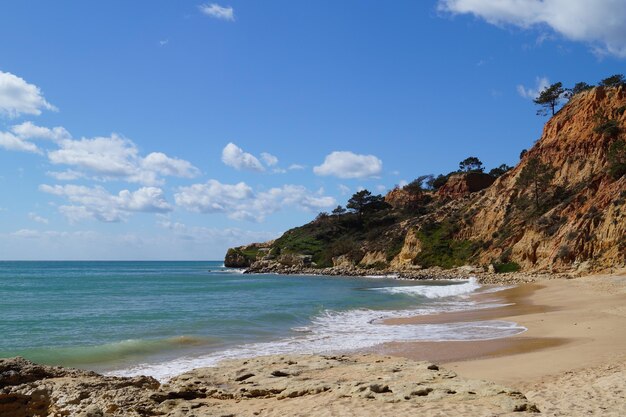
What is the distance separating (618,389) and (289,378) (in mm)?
5624

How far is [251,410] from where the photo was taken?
25.1 feet

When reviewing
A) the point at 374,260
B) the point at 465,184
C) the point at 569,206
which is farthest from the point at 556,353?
the point at 465,184

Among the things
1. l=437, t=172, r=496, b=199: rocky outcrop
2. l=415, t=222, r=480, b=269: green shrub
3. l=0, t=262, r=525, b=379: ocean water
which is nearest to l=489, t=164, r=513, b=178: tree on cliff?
l=437, t=172, r=496, b=199: rocky outcrop

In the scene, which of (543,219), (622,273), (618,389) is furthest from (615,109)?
(618,389)

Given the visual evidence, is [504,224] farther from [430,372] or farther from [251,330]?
[430,372]

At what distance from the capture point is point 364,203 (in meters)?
110

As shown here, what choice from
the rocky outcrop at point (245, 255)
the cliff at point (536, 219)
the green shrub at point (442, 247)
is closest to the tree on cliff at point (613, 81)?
the cliff at point (536, 219)

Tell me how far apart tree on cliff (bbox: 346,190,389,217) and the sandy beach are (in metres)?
96.5

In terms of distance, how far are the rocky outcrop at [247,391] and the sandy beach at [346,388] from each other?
2 cm

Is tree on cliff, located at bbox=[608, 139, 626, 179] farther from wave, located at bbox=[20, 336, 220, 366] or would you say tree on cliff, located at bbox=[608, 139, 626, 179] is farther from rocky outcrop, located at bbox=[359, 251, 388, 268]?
wave, located at bbox=[20, 336, 220, 366]

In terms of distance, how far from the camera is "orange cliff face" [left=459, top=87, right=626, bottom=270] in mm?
44062

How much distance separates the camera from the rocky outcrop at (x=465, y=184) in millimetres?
99938

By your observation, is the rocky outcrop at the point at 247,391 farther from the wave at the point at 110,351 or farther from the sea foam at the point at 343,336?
the wave at the point at 110,351

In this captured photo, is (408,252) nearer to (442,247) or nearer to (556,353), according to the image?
(442,247)
